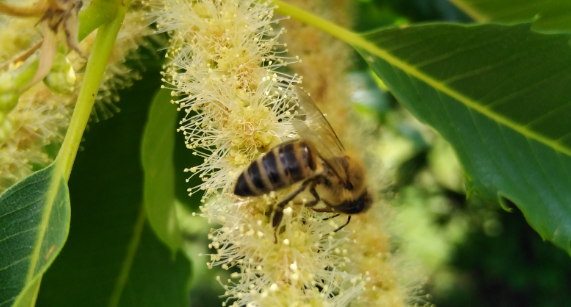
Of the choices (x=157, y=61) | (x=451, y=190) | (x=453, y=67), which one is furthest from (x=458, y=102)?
(x=451, y=190)

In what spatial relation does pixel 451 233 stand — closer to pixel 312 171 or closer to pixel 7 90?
pixel 312 171

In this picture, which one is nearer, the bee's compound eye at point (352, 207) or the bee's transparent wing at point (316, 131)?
the bee's transparent wing at point (316, 131)

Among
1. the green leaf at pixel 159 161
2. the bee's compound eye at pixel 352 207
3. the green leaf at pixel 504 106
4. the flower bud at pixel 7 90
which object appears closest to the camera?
the flower bud at pixel 7 90

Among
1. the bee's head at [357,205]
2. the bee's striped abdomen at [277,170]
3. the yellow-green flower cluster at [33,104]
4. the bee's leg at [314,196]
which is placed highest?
the yellow-green flower cluster at [33,104]

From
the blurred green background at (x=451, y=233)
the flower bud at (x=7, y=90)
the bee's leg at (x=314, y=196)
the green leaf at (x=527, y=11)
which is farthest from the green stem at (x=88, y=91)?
the blurred green background at (x=451, y=233)

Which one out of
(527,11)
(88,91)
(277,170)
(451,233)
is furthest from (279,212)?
(451,233)

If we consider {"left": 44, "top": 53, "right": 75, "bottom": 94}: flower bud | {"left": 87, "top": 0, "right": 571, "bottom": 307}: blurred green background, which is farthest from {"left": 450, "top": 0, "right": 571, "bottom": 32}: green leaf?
{"left": 44, "top": 53, "right": 75, "bottom": 94}: flower bud

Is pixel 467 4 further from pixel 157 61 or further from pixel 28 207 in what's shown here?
pixel 28 207

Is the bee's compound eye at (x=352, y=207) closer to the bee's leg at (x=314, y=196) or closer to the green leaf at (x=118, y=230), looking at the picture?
the bee's leg at (x=314, y=196)
